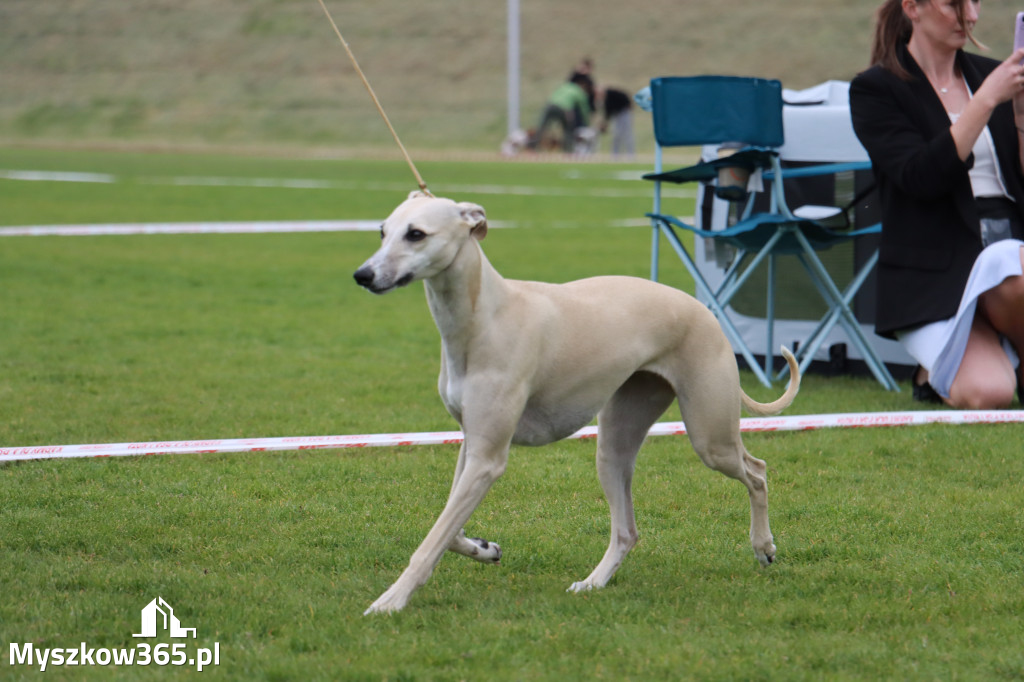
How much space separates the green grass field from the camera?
3305 mm

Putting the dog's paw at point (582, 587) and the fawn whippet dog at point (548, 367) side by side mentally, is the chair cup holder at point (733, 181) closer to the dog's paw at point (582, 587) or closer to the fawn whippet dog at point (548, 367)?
the fawn whippet dog at point (548, 367)

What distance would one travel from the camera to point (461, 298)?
3555 millimetres

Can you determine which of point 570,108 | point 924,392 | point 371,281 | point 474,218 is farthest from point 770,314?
point 570,108

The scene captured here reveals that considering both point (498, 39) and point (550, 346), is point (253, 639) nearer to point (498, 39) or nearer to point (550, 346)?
point (550, 346)

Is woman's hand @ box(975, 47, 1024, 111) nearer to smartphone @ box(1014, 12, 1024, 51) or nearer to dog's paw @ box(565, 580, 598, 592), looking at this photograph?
smartphone @ box(1014, 12, 1024, 51)

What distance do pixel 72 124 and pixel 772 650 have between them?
166 feet

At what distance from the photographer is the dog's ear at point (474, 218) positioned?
139 inches

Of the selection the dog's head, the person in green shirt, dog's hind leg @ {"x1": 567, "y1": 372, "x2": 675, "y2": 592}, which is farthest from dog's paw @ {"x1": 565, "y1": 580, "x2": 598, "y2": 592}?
the person in green shirt

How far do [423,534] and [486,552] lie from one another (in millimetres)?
511

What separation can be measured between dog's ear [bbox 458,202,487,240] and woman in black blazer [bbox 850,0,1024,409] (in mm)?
3100

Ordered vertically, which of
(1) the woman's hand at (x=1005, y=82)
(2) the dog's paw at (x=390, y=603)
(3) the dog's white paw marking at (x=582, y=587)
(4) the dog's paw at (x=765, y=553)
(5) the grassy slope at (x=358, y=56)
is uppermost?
(1) the woman's hand at (x=1005, y=82)

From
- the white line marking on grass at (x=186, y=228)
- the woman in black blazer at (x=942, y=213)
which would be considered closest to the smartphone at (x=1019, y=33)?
the woman in black blazer at (x=942, y=213)

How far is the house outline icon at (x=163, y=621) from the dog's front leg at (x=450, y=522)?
0.49m

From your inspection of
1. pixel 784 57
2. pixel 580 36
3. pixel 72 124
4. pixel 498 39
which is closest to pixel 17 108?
pixel 72 124
